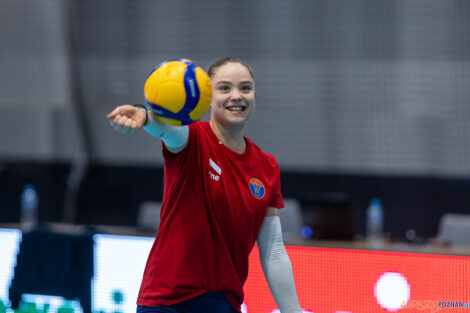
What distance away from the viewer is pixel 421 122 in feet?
24.5

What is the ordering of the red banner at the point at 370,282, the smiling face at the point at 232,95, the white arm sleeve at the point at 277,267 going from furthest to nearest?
the red banner at the point at 370,282
the white arm sleeve at the point at 277,267
the smiling face at the point at 232,95

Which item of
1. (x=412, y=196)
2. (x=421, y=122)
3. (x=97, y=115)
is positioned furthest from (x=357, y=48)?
(x=97, y=115)

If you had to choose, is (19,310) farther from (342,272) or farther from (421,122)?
(421,122)

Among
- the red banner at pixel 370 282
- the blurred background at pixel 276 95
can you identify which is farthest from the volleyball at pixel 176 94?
the blurred background at pixel 276 95

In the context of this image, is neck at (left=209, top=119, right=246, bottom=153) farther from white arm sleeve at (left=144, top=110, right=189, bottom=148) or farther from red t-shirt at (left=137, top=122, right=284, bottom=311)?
white arm sleeve at (left=144, top=110, right=189, bottom=148)

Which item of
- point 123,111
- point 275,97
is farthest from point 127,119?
point 275,97

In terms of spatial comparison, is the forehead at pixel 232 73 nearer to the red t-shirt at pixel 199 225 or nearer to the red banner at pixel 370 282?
the red t-shirt at pixel 199 225

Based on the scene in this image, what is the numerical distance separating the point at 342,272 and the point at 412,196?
3.94 meters

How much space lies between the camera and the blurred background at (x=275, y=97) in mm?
7348

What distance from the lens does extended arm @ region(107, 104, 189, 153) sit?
1709 mm

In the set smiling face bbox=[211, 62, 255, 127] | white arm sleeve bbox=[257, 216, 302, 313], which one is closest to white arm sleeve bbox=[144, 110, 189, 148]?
smiling face bbox=[211, 62, 255, 127]

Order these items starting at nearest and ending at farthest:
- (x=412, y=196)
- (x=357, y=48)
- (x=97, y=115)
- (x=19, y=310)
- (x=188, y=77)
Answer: (x=188, y=77) < (x=19, y=310) < (x=412, y=196) < (x=357, y=48) < (x=97, y=115)

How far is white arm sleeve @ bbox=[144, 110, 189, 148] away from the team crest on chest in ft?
1.13

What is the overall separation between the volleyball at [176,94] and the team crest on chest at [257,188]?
0.38m
